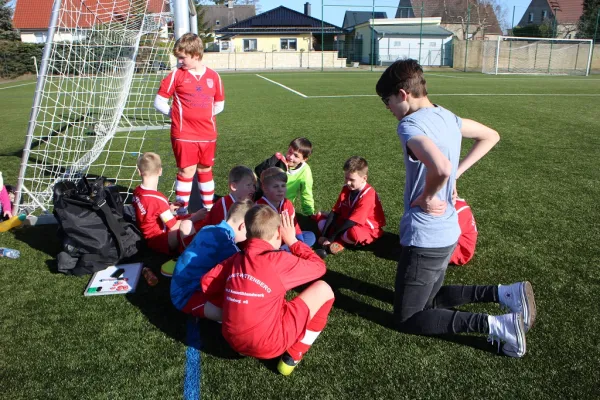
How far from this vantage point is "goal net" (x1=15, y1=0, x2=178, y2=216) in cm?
493

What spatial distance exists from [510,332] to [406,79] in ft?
5.18

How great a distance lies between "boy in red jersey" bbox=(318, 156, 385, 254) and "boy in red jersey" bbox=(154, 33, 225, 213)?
1581mm

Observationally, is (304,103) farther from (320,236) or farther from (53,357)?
(53,357)

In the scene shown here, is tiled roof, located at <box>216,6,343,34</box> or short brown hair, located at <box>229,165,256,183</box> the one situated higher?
tiled roof, located at <box>216,6,343,34</box>

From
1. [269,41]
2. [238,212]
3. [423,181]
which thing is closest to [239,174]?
[238,212]

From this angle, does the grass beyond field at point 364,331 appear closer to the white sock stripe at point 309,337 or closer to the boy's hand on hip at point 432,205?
the white sock stripe at point 309,337

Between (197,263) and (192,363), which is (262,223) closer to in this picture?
(197,263)

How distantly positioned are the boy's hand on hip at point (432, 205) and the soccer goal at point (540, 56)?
35669mm

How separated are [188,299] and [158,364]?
473 mm

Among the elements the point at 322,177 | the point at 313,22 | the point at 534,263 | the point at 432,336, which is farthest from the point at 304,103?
the point at 313,22

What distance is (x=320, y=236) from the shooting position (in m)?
4.57

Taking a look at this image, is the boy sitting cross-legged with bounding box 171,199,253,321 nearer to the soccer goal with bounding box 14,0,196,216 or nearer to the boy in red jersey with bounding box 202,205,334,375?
the boy in red jersey with bounding box 202,205,334,375

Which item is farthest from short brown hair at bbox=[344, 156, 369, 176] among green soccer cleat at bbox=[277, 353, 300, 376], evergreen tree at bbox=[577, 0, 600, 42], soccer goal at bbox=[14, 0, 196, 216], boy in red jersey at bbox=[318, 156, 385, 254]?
evergreen tree at bbox=[577, 0, 600, 42]

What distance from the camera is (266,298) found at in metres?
2.45
